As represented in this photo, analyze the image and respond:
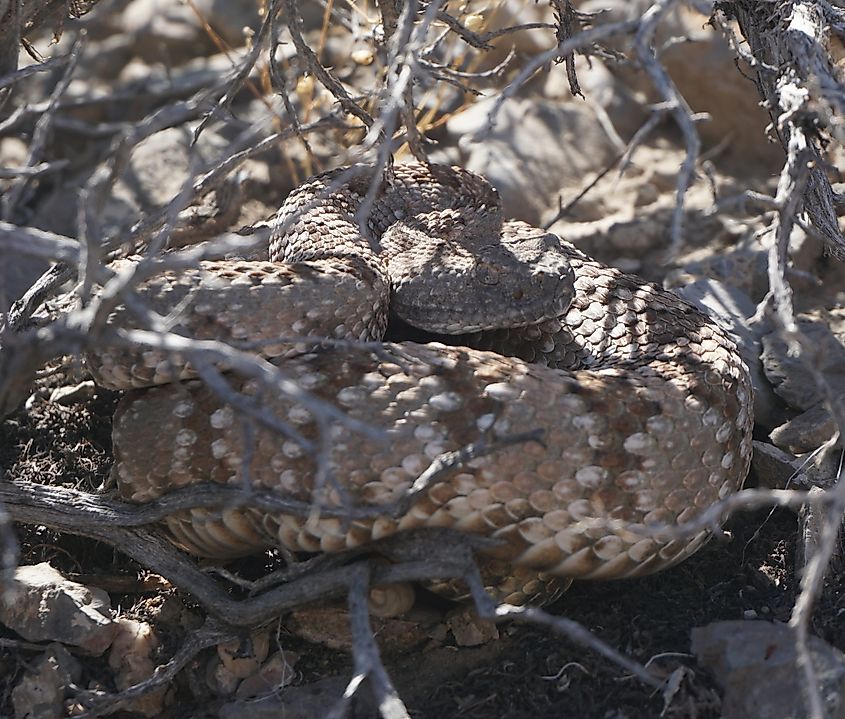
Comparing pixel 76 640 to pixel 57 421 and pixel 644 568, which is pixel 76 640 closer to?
pixel 57 421

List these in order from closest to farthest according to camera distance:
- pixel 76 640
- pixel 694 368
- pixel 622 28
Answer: pixel 622 28 → pixel 76 640 → pixel 694 368

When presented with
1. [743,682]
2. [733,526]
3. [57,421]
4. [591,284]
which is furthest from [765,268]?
[57,421]

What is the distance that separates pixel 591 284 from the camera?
186 inches

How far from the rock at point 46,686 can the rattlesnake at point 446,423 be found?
56cm

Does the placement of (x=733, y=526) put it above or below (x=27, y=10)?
below

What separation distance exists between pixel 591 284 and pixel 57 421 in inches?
94.6

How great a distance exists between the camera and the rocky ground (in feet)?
11.6

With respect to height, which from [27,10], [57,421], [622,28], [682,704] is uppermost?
[27,10]

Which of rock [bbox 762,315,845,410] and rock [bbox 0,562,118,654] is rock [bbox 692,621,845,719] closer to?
rock [bbox 762,315,845,410]

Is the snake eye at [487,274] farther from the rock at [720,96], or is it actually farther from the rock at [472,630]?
the rock at [720,96]

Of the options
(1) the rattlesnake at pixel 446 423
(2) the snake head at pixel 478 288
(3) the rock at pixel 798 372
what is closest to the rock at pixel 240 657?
(1) the rattlesnake at pixel 446 423

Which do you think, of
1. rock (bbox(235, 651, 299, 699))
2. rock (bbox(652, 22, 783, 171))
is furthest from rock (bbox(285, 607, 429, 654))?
rock (bbox(652, 22, 783, 171))

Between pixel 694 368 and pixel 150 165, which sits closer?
pixel 694 368

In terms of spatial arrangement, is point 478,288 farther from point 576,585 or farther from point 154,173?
point 154,173
